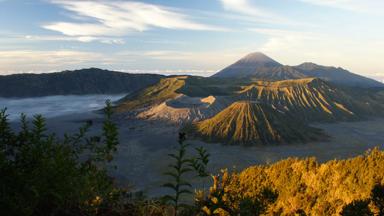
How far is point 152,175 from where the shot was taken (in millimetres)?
49719

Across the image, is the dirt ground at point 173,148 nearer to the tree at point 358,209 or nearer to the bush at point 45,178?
the tree at point 358,209

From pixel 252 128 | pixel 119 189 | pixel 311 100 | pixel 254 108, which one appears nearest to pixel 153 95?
pixel 311 100

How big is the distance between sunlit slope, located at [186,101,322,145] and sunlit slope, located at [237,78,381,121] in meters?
26.4

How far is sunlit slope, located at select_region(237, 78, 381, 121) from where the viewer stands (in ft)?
363

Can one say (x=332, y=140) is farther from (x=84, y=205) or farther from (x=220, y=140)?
(x=84, y=205)

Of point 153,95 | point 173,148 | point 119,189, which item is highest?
point 119,189

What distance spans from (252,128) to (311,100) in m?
47.5

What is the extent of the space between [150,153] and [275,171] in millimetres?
53235

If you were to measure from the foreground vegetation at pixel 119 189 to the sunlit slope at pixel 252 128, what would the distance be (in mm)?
63054

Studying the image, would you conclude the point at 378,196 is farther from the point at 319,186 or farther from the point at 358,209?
the point at 319,186

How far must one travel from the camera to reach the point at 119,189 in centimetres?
778

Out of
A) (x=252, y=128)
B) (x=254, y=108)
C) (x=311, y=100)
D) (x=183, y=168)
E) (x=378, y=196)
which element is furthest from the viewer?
(x=311, y=100)

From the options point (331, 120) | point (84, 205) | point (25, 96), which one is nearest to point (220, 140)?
point (331, 120)

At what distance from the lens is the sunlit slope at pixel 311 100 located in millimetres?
110688
